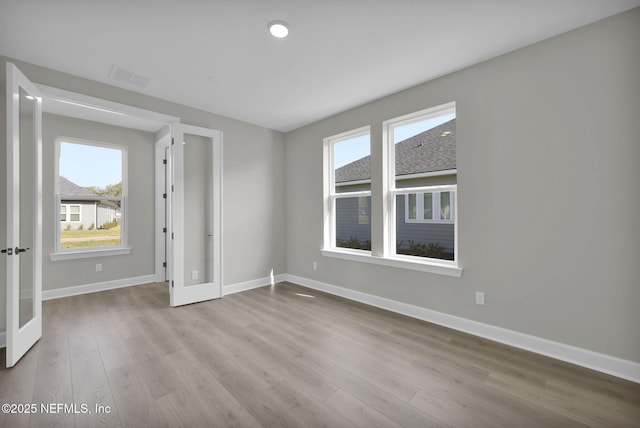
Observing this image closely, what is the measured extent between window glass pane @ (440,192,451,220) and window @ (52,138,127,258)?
507cm

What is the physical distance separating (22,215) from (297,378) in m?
2.86

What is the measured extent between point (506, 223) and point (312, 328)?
2212 mm

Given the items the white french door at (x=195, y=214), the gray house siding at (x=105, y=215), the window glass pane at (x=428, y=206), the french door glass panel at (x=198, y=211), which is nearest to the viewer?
the window glass pane at (x=428, y=206)

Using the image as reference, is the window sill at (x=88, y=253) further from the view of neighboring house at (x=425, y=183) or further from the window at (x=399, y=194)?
the view of neighboring house at (x=425, y=183)

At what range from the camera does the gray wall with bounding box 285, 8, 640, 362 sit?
6.81ft

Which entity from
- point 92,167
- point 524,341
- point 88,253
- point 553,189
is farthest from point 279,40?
point 88,253

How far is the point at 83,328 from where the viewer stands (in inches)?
118

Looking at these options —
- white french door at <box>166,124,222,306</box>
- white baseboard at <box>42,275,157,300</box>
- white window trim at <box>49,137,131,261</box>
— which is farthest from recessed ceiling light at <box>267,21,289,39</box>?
white baseboard at <box>42,275,157,300</box>

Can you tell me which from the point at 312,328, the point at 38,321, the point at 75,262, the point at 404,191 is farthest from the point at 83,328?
the point at 404,191

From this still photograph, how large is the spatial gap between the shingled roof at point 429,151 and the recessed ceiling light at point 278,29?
6.32 ft

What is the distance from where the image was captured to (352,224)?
4203 mm

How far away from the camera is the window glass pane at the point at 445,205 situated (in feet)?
10.1

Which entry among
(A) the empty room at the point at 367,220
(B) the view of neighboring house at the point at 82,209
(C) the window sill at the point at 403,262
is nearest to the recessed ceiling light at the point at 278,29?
(A) the empty room at the point at 367,220

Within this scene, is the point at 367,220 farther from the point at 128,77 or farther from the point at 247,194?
the point at 128,77
